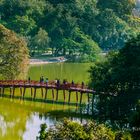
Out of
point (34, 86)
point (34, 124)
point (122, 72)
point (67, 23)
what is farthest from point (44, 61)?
point (122, 72)

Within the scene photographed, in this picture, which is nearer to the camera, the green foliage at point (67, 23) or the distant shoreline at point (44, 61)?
the distant shoreline at point (44, 61)

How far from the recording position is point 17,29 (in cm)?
8944

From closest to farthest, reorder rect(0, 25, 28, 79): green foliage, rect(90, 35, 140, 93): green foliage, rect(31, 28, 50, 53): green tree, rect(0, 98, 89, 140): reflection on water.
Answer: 1. rect(0, 98, 89, 140): reflection on water
2. rect(90, 35, 140, 93): green foliage
3. rect(0, 25, 28, 79): green foliage
4. rect(31, 28, 50, 53): green tree

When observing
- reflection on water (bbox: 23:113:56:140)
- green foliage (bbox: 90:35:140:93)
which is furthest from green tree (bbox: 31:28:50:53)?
green foliage (bbox: 90:35:140:93)

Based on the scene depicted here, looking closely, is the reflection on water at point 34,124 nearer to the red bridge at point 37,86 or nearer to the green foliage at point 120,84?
the green foliage at point 120,84

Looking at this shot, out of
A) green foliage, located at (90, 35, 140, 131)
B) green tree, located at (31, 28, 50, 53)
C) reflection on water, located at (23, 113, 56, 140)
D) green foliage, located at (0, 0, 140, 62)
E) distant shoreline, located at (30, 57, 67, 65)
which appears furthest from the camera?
green foliage, located at (0, 0, 140, 62)

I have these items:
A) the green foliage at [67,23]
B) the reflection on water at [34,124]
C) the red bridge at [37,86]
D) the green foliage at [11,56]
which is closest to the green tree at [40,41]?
the green foliage at [67,23]

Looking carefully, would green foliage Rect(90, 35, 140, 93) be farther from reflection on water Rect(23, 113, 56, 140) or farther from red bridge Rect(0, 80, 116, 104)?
red bridge Rect(0, 80, 116, 104)

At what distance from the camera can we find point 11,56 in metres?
57.4

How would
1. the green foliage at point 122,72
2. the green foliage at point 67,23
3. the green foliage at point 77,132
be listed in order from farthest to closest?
the green foliage at point 67,23, the green foliage at point 122,72, the green foliage at point 77,132

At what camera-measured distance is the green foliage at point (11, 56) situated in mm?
56344

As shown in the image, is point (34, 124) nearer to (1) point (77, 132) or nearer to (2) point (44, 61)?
(1) point (77, 132)

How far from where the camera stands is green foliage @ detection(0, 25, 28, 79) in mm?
56344

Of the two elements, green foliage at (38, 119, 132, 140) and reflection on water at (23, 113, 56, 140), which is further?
reflection on water at (23, 113, 56, 140)
